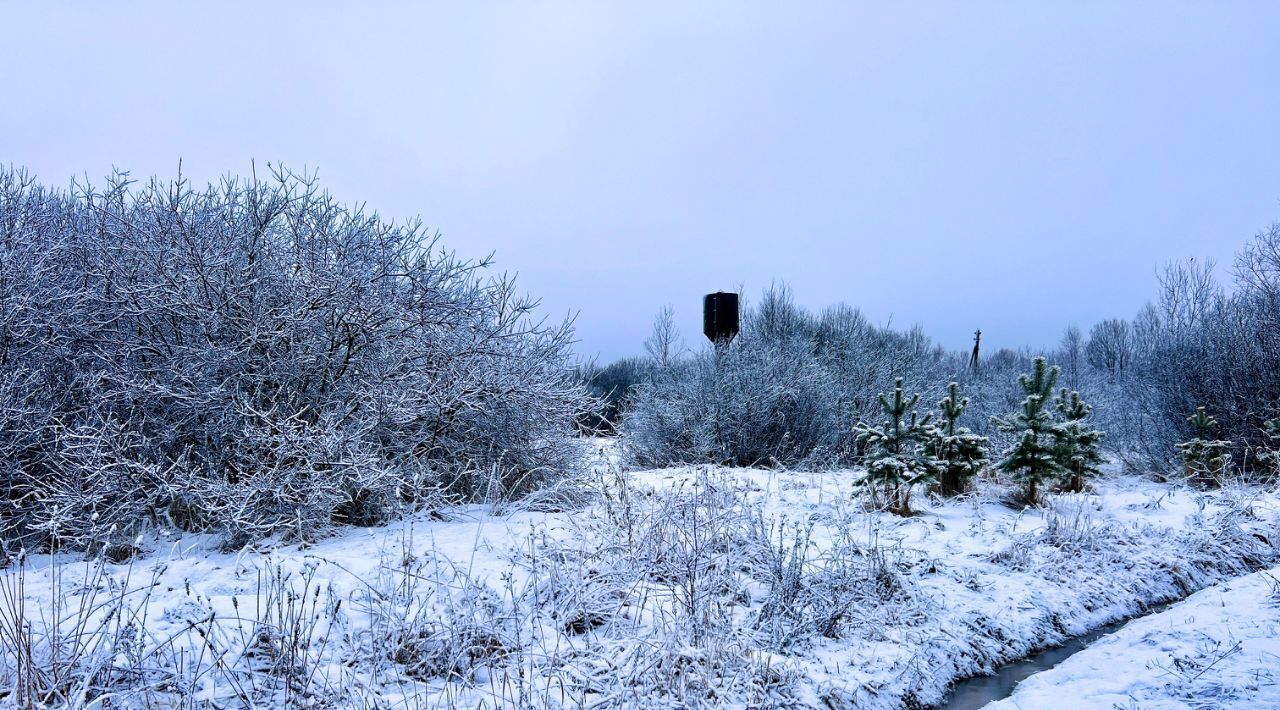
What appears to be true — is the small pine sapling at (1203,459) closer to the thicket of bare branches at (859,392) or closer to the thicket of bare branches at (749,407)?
the thicket of bare branches at (859,392)

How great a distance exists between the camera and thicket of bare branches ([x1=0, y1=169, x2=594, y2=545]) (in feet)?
19.9

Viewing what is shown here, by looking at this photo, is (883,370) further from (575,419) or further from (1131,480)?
(575,419)

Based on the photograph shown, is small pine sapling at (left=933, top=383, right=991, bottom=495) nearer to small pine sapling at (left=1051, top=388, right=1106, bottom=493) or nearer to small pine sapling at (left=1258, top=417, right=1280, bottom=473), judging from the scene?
small pine sapling at (left=1051, top=388, right=1106, bottom=493)

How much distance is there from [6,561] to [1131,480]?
1624 centimetres

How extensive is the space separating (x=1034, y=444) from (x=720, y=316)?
7.47 m

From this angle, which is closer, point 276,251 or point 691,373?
point 276,251

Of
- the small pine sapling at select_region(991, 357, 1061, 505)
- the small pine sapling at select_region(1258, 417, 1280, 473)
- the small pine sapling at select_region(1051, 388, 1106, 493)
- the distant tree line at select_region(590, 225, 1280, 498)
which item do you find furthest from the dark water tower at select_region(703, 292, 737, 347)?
the small pine sapling at select_region(1258, 417, 1280, 473)

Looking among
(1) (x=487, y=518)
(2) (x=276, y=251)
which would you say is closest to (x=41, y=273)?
(2) (x=276, y=251)

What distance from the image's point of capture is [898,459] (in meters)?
8.45

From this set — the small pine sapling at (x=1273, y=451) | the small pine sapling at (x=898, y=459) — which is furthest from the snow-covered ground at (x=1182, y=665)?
the small pine sapling at (x=1273, y=451)

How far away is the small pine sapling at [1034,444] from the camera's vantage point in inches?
354

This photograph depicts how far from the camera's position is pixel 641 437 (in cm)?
1517

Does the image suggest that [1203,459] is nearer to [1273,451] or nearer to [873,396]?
[1273,451]

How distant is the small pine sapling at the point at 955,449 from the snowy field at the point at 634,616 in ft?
5.11
